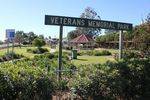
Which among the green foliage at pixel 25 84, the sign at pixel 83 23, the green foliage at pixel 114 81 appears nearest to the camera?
the green foliage at pixel 25 84

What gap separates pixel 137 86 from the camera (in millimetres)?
11016

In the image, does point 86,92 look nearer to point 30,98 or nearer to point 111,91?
point 111,91

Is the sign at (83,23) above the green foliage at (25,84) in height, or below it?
above

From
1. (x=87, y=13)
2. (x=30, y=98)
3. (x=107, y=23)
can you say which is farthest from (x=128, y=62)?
(x=87, y=13)

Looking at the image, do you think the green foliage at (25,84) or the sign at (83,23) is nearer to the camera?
the green foliage at (25,84)

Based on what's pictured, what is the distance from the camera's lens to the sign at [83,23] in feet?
33.3

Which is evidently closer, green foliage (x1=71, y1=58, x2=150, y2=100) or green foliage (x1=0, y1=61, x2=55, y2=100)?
green foliage (x1=0, y1=61, x2=55, y2=100)

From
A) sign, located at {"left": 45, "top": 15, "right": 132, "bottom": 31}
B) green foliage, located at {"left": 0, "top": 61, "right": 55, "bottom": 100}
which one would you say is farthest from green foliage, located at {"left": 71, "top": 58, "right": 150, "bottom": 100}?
sign, located at {"left": 45, "top": 15, "right": 132, "bottom": 31}

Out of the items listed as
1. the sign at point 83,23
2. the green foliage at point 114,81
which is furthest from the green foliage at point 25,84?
the sign at point 83,23

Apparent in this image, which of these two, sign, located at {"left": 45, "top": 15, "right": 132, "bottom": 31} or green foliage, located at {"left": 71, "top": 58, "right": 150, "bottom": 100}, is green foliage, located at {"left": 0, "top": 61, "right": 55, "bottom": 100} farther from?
sign, located at {"left": 45, "top": 15, "right": 132, "bottom": 31}

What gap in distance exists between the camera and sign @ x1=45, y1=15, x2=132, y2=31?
10.2m

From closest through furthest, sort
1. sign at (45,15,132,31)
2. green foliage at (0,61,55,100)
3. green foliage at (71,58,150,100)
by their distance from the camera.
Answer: green foliage at (0,61,55,100)
green foliage at (71,58,150,100)
sign at (45,15,132,31)

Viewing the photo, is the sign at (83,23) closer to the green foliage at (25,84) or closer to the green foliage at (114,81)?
the green foliage at (114,81)

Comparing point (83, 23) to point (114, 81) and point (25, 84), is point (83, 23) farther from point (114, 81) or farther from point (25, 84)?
point (25, 84)
